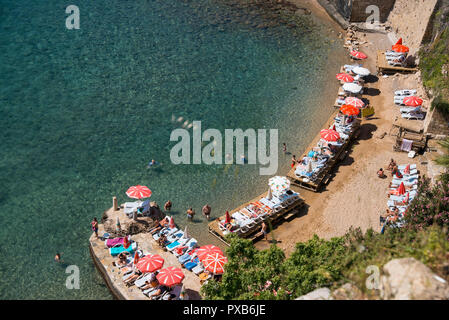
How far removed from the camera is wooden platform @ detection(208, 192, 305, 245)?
90.6 ft

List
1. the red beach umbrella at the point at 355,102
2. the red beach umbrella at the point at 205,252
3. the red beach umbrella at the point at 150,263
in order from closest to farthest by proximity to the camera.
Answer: the red beach umbrella at the point at 150,263, the red beach umbrella at the point at 205,252, the red beach umbrella at the point at 355,102

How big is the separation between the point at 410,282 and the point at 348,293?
5.46ft

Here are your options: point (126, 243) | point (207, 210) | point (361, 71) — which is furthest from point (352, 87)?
point (126, 243)

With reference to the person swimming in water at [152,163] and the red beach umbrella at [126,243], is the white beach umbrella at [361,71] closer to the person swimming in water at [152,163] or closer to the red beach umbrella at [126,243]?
the person swimming in water at [152,163]

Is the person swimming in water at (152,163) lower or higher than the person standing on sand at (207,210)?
higher

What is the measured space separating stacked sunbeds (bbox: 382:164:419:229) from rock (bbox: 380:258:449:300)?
55.0ft

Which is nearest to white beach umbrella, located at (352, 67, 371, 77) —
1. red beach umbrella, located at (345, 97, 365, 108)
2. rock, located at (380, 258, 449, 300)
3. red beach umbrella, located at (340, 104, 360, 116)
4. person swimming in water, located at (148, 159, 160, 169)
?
red beach umbrella, located at (345, 97, 365, 108)

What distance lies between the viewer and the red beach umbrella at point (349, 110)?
114 feet

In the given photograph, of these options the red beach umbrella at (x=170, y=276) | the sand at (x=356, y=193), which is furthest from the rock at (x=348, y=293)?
the sand at (x=356, y=193)

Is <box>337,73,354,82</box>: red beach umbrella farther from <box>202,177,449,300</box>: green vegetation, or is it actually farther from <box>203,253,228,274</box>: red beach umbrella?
<box>203,253,228,274</box>: red beach umbrella

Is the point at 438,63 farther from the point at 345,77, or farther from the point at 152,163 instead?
the point at 152,163

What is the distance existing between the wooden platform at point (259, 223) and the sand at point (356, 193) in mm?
421
